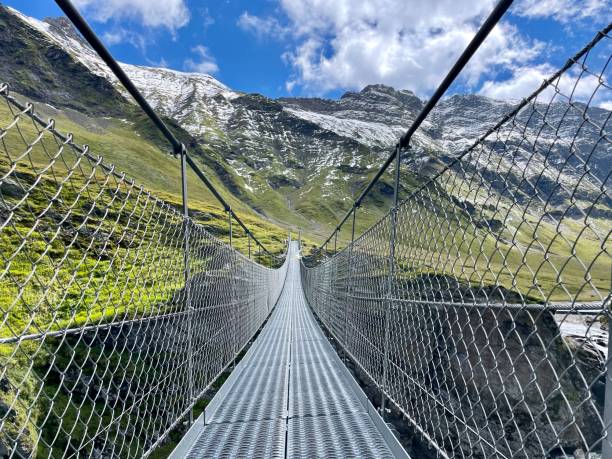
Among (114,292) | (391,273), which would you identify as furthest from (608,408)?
(114,292)

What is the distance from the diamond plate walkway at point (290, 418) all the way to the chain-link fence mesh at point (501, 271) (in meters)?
0.27

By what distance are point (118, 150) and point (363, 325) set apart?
86825mm

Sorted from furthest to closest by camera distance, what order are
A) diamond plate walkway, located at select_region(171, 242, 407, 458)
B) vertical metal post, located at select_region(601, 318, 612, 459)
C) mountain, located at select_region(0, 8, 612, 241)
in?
1. mountain, located at select_region(0, 8, 612, 241)
2. diamond plate walkway, located at select_region(171, 242, 407, 458)
3. vertical metal post, located at select_region(601, 318, 612, 459)

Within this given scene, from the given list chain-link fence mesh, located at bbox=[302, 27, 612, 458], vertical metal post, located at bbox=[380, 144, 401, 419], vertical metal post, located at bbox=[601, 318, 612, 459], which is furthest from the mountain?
vertical metal post, located at bbox=[601, 318, 612, 459]

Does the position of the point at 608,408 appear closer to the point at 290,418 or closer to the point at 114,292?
the point at 290,418

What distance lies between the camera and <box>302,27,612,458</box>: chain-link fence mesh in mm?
1124

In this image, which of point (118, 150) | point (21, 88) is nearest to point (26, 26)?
point (21, 88)

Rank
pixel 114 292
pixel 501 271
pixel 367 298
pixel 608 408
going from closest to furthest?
pixel 608 408 → pixel 501 271 → pixel 114 292 → pixel 367 298

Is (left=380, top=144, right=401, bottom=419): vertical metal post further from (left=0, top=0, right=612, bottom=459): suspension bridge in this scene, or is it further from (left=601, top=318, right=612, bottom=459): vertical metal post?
(left=601, top=318, right=612, bottom=459): vertical metal post

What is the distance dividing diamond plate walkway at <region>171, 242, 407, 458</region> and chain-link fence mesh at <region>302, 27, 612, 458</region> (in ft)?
0.87

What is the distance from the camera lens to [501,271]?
4.77 feet

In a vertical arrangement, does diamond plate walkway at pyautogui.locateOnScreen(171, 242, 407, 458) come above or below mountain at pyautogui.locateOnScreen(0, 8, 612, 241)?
below

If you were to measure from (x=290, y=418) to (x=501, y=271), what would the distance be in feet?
6.52

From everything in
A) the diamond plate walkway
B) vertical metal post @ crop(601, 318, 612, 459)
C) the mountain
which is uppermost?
the mountain
